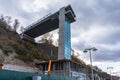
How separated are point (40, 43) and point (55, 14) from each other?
18.3 meters

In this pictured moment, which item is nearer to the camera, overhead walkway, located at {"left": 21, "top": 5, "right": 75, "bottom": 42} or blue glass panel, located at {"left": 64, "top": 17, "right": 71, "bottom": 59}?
blue glass panel, located at {"left": 64, "top": 17, "right": 71, "bottom": 59}

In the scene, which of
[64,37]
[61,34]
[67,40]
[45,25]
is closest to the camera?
[64,37]

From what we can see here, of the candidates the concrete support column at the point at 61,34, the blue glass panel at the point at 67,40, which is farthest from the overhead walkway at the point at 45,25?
the blue glass panel at the point at 67,40

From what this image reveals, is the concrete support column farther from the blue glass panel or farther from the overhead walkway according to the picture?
the overhead walkway

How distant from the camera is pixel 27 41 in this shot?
154 feet

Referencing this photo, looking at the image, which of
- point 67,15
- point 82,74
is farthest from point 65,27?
point 82,74

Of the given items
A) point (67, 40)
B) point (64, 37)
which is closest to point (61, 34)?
point (64, 37)

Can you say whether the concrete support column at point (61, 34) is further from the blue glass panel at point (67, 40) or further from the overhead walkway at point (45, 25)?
the overhead walkway at point (45, 25)

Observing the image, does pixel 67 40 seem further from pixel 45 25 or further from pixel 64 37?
pixel 45 25

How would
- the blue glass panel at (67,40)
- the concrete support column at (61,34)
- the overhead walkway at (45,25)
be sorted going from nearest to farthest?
the concrete support column at (61,34), the blue glass panel at (67,40), the overhead walkway at (45,25)

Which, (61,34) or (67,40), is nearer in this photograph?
(61,34)

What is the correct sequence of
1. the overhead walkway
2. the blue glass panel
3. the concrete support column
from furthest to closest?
the overhead walkway → the blue glass panel → the concrete support column

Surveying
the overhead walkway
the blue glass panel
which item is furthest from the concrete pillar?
the overhead walkway

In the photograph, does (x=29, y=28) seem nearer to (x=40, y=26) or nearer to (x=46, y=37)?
(x=40, y=26)
